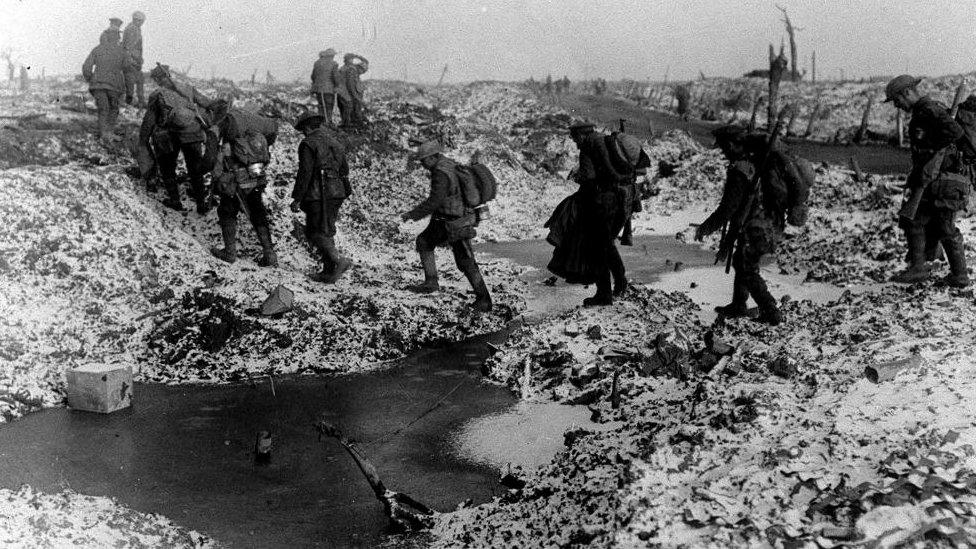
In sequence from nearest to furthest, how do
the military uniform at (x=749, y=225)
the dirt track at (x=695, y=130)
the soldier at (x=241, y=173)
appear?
the military uniform at (x=749, y=225) < the soldier at (x=241, y=173) < the dirt track at (x=695, y=130)

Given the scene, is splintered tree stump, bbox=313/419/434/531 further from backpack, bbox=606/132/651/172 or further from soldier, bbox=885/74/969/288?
soldier, bbox=885/74/969/288

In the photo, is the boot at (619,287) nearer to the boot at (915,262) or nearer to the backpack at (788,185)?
the backpack at (788,185)

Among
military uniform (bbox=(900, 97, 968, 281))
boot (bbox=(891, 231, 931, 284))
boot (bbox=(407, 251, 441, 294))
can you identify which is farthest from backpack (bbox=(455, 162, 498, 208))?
boot (bbox=(891, 231, 931, 284))

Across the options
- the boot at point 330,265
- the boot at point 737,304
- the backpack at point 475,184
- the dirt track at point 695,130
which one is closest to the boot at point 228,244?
the boot at point 330,265

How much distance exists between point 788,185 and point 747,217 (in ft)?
1.45

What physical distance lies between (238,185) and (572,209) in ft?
12.6

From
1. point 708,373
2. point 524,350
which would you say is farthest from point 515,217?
point 708,373

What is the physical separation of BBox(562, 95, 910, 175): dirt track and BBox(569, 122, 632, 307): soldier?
1172cm

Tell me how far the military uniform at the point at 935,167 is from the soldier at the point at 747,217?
5.89 feet

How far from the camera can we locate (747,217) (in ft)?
21.9

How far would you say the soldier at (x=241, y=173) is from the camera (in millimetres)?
8391

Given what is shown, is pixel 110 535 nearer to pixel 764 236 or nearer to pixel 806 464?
pixel 806 464

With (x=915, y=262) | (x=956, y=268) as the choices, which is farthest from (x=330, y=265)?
(x=956, y=268)

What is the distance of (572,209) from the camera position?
768 centimetres
